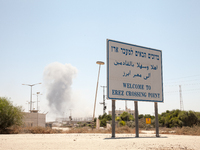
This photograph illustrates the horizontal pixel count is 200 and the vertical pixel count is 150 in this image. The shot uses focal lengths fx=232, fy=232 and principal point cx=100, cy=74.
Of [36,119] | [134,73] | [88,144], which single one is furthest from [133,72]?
[36,119]

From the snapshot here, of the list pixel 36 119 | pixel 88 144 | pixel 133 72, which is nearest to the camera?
pixel 88 144

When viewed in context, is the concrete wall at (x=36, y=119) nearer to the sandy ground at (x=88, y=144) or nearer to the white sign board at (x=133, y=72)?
the white sign board at (x=133, y=72)

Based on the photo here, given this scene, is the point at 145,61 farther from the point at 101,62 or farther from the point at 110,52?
the point at 101,62

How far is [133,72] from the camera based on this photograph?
18969mm

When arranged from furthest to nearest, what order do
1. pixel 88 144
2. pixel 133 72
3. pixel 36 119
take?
pixel 36 119 < pixel 133 72 < pixel 88 144

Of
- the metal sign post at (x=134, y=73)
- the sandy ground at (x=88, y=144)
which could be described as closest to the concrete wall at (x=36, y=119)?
the metal sign post at (x=134, y=73)

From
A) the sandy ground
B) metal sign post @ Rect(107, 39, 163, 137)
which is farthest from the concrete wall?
the sandy ground

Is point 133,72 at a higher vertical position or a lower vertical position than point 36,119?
higher

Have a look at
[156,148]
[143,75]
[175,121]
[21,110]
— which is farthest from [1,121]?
[175,121]

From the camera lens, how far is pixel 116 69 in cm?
1786

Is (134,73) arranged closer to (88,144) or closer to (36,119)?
(88,144)

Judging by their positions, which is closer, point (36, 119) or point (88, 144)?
point (88, 144)

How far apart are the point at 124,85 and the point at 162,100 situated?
465 centimetres

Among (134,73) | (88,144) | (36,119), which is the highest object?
(134,73)
